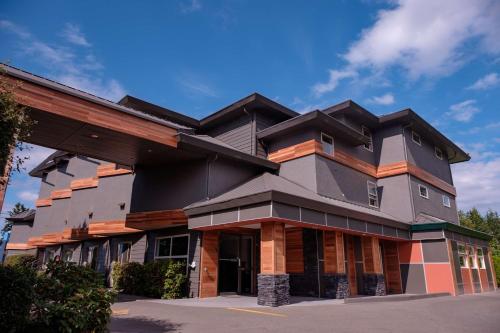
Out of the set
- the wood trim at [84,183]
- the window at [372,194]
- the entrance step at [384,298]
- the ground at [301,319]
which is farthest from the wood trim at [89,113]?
the window at [372,194]

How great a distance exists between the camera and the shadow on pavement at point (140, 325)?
6906 millimetres

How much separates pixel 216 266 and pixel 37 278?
348 inches

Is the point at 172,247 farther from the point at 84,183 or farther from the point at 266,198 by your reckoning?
the point at 84,183

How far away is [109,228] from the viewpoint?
723 inches

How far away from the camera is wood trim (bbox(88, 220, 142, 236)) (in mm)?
17906

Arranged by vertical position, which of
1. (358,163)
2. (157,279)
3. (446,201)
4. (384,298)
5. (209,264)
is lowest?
(384,298)

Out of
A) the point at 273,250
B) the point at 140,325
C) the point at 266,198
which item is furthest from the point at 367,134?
the point at 140,325

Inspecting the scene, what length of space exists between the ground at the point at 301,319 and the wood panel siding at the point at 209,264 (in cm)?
276

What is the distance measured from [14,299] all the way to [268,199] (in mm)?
7359

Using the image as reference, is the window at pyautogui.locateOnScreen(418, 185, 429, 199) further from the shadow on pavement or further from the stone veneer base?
the shadow on pavement

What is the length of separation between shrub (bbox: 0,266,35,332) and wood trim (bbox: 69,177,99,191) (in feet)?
55.6

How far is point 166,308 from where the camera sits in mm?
10109

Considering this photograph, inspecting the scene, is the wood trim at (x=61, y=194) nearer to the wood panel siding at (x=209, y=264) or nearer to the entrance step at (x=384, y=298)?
the wood panel siding at (x=209, y=264)

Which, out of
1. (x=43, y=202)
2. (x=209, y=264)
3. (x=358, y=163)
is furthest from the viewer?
(x=43, y=202)
